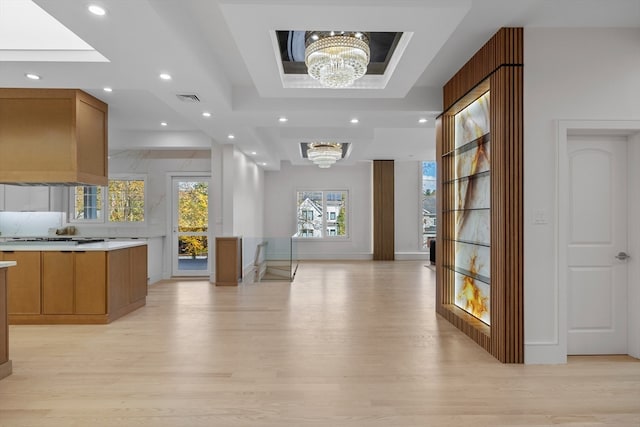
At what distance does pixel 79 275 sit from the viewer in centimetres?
467

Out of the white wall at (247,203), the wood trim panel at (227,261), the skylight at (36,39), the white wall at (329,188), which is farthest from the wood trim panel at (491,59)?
the white wall at (329,188)

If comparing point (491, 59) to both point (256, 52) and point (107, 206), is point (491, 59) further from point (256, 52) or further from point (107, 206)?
point (107, 206)

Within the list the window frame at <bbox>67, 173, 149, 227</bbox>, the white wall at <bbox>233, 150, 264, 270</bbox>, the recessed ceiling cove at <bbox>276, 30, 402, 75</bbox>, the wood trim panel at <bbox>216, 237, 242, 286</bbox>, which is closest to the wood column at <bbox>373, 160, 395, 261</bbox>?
the white wall at <bbox>233, 150, 264, 270</bbox>

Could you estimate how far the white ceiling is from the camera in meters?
2.76

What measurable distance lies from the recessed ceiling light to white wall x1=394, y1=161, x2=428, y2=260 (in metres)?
9.84

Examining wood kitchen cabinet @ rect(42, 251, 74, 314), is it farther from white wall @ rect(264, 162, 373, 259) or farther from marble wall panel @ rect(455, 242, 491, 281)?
white wall @ rect(264, 162, 373, 259)

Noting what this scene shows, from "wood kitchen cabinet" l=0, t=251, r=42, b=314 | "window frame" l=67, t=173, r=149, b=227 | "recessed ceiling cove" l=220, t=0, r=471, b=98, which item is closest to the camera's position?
"recessed ceiling cove" l=220, t=0, r=471, b=98

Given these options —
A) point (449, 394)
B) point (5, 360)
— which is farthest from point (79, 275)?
point (449, 394)

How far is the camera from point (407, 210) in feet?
38.3

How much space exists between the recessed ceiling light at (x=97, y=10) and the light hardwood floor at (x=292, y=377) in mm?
2827

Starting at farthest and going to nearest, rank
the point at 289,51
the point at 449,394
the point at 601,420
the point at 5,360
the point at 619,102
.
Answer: the point at 289,51
the point at 619,102
the point at 5,360
the point at 449,394
the point at 601,420

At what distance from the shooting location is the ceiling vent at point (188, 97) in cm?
447

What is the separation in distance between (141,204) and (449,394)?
758cm

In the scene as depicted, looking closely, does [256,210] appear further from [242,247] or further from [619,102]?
[619,102]
